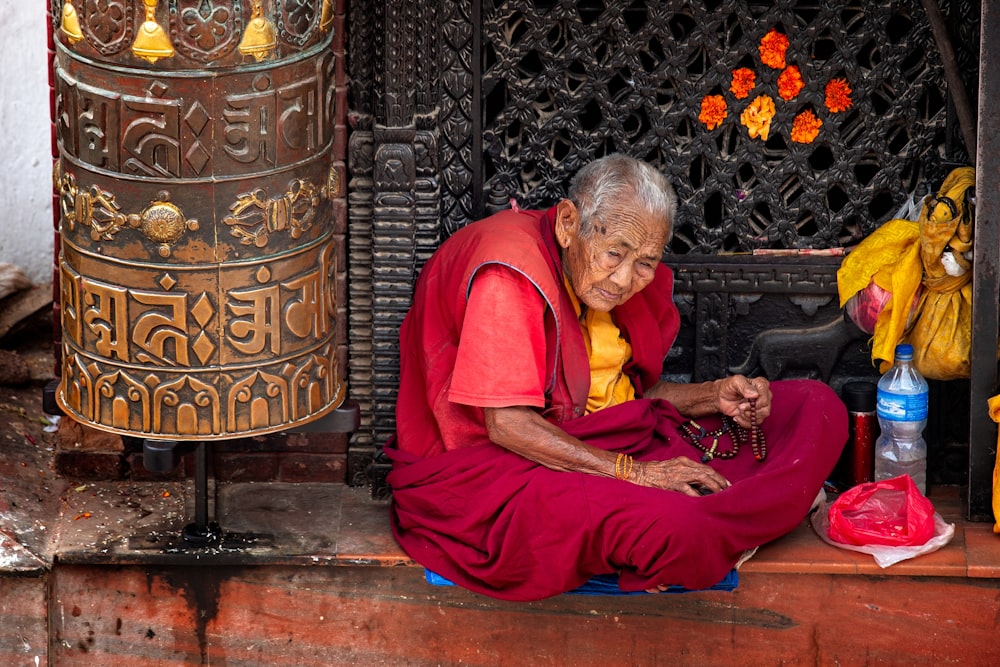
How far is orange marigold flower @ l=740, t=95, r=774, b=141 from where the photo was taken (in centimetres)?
470

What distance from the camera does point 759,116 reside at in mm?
4715

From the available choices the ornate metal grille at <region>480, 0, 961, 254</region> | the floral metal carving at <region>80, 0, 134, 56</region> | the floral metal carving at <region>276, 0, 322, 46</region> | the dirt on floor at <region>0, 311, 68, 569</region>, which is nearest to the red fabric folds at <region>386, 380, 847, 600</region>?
the ornate metal grille at <region>480, 0, 961, 254</region>

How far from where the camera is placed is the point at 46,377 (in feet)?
17.4

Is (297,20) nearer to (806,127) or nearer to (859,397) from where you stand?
(806,127)

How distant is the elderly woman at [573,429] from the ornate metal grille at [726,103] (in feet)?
1.23

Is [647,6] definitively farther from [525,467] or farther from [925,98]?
[525,467]

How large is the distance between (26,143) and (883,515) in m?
3.10

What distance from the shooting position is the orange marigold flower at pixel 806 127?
4715 mm

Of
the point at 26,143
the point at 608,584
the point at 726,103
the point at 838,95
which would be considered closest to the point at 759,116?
the point at 726,103

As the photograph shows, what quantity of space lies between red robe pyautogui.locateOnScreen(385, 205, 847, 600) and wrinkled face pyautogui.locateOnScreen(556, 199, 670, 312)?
0.23 ft

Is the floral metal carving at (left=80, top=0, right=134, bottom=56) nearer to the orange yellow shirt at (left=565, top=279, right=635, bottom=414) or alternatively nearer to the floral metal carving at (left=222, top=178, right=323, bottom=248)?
the floral metal carving at (left=222, top=178, right=323, bottom=248)

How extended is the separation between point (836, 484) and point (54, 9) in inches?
106

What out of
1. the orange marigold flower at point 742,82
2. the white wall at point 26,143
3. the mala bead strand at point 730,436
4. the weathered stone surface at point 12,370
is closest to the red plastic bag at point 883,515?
the mala bead strand at point 730,436

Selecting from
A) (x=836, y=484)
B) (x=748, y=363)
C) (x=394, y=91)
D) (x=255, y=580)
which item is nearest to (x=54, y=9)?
(x=394, y=91)
